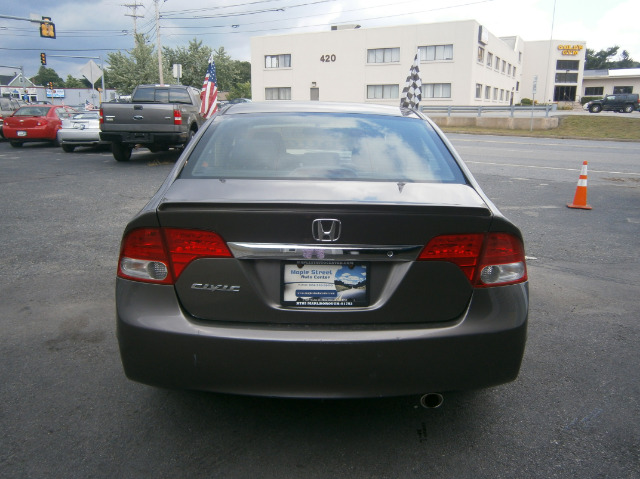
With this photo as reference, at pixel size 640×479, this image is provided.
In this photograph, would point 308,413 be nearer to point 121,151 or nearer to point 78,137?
point 121,151

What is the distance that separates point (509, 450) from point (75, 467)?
6.41 feet

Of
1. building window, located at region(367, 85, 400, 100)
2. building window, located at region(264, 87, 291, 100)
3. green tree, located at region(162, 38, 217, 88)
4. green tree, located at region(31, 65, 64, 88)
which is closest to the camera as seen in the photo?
building window, located at region(367, 85, 400, 100)

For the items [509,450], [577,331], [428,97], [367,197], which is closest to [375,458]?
[509,450]

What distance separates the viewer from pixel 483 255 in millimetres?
2445

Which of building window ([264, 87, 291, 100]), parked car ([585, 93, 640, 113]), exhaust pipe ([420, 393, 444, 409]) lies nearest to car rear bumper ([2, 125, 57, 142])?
exhaust pipe ([420, 393, 444, 409])

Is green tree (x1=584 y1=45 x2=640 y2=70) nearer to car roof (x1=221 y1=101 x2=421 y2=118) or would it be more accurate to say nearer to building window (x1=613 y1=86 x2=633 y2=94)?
building window (x1=613 y1=86 x2=633 y2=94)

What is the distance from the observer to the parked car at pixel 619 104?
48844 millimetres

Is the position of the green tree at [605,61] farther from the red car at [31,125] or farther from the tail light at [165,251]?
the tail light at [165,251]

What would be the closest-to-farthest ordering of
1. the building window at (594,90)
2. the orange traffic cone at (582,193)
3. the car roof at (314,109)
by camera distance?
1. the car roof at (314,109)
2. the orange traffic cone at (582,193)
3. the building window at (594,90)

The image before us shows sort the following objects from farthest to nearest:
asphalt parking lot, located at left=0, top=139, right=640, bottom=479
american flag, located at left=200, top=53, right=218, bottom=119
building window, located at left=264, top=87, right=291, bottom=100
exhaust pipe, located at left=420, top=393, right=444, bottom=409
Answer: building window, located at left=264, top=87, right=291, bottom=100
american flag, located at left=200, top=53, right=218, bottom=119
exhaust pipe, located at left=420, top=393, right=444, bottom=409
asphalt parking lot, located at left=0, top=139, right=640, bottom=479

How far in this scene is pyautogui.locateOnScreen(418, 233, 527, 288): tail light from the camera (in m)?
2.39

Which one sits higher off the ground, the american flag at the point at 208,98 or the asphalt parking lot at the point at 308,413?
the american flag at the point at 208,98

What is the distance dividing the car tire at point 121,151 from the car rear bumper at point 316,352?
1290 cm

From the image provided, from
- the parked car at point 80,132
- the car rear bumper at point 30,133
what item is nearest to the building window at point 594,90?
the car rear bumper at point 30,133
